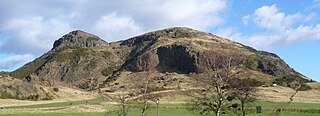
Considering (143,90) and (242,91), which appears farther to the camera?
(143,90)

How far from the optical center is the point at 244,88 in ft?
200

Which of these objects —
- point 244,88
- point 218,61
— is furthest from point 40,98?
point 218,61

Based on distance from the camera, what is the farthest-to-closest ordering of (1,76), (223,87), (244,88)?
1. (1,76)
2. (244,88)
3. (223,87)

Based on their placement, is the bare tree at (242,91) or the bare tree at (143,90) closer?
the bare tree at (242,91)

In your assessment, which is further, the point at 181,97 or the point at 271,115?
the point at 181,97

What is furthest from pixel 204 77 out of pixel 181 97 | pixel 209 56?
pixel 181 97

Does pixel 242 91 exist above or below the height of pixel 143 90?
below

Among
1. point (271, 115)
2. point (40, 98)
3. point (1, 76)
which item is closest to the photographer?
point (271, 115)

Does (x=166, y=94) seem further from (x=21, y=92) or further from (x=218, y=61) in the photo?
(x=218, y=61)

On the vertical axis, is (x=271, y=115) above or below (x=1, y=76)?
below

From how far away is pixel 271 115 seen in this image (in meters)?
69.9

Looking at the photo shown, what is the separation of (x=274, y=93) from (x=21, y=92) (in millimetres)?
85124

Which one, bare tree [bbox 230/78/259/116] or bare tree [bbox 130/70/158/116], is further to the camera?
bare tree [bbox 130/70/158/116]

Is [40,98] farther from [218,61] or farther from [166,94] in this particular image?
[218,61]
